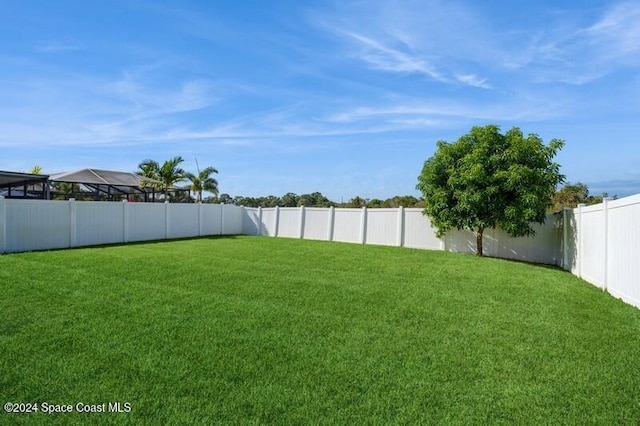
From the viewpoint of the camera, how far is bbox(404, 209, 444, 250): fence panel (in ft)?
46.9

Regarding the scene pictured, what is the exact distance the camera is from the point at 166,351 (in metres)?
3.82

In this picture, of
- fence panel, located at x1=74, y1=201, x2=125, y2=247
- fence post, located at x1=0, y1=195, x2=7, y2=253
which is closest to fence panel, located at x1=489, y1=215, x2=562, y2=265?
fence panel, located at x1=74, y1=201, x2=125, y2=247

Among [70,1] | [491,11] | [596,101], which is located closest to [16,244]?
[70,1]

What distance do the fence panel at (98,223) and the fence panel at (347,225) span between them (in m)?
8.57

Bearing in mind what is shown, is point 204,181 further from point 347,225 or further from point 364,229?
point 364,229

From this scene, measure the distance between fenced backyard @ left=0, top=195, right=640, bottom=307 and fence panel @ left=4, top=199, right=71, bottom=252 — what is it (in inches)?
1.0

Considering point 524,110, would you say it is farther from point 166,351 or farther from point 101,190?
point 101,190

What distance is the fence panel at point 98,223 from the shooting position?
13.4 metres

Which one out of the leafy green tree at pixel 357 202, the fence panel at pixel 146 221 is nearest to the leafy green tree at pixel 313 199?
the leafy green tree at pixel 357 202

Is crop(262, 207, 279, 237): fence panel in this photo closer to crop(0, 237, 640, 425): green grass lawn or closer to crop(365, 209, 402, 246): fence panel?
crop(365, 209, 402, 246): fence panel

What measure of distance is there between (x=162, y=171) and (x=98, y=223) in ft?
34.9

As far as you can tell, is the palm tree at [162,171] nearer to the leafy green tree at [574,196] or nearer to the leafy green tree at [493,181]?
the leafy green tree at [493,181]

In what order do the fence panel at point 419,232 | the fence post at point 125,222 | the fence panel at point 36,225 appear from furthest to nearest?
the fence post at point 125,222
the fence panel at point 419,232
the fence panel at point 36,225

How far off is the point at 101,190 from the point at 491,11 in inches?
871
